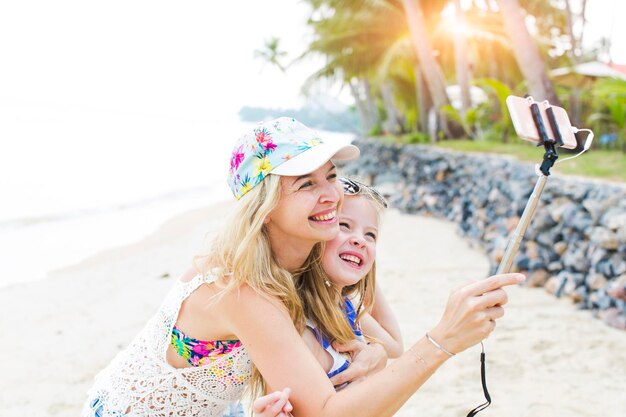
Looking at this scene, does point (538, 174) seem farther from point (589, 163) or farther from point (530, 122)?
point (589, 163)

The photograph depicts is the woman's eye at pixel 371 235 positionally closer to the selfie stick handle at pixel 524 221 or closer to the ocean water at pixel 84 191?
the selfie stick handle at pixel 524 221

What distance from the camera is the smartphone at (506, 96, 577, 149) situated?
4.65ft

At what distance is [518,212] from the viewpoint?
21.9 feet

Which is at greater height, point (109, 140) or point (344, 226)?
point (344, 226)

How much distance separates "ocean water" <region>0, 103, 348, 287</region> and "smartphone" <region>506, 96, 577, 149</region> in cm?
217

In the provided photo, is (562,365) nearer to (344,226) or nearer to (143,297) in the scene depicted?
(344,226)

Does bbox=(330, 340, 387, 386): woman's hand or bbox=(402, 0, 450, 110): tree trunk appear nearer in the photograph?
bbox=(330, 340, 387, 386): woman's hand

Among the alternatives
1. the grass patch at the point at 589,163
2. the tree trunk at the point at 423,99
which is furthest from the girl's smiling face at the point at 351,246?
the tree trunk at the point at 423,99

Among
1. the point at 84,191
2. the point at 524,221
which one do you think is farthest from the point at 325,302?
the point at 84,191

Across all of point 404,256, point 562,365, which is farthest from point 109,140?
point 562,365

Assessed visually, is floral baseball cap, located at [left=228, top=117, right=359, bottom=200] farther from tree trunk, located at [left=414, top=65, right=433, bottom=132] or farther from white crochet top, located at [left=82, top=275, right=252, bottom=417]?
tree trunk, located at [left=414, top=65, right=433, bottom=132]

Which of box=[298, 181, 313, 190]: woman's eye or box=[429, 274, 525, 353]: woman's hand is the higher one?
box=[298, 181, 313, 190]: woman's eye

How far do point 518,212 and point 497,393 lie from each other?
3621 mm

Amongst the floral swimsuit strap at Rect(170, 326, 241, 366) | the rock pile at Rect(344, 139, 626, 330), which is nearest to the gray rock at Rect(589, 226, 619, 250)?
the rock pile at Rect(344, 139, 626, 330)
